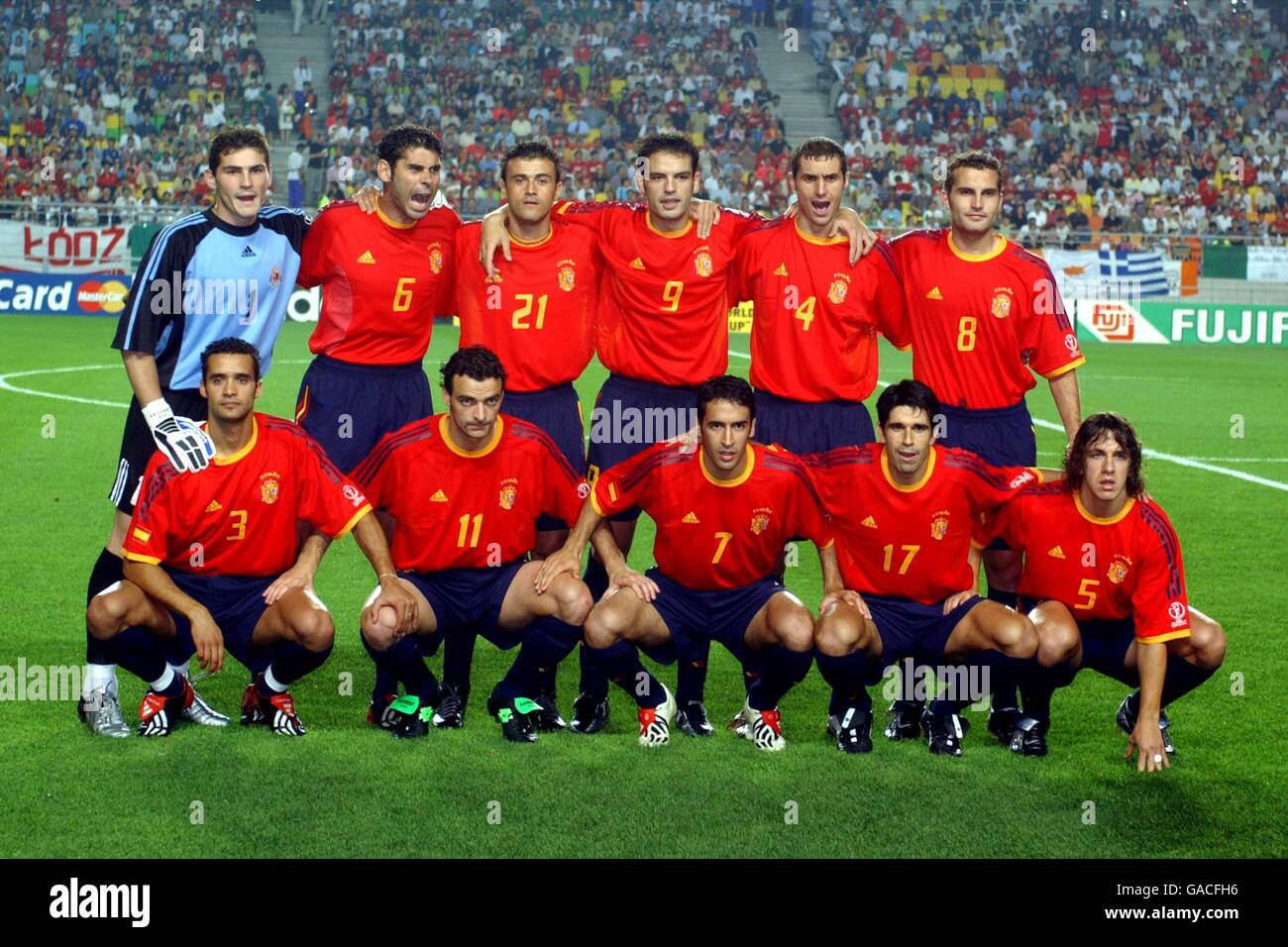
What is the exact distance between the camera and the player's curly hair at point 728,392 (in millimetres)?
5547

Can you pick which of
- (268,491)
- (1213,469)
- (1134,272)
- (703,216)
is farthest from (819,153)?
(1134,272)

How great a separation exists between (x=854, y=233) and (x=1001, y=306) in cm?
67

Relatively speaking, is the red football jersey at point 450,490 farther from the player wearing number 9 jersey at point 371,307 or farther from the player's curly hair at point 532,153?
the player's curly hair at point 532,153

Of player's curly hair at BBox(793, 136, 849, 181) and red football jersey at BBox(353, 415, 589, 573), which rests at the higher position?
player's curly hair at BBox(793, 136, 849, 181)

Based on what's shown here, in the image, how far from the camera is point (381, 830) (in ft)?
15.1

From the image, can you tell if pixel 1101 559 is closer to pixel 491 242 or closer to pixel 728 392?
pixel 728 392

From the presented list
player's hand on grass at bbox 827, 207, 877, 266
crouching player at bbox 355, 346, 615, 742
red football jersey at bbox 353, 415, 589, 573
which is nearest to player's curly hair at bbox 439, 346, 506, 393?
crouching player at bbox 355, 346, 615, 742

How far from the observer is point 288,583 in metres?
5.61

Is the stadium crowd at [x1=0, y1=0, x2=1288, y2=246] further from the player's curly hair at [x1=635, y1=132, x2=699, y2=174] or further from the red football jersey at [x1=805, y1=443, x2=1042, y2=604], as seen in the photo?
the red football jersey at [x1=805, y1=443, x2=1042, y2=604]

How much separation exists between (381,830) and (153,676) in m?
1.46

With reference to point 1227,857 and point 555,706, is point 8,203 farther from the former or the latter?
point 1227,857

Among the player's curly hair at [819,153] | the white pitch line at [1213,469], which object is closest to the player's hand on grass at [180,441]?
the player's curly hair at [819,153]

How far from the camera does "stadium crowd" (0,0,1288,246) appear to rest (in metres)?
30.0

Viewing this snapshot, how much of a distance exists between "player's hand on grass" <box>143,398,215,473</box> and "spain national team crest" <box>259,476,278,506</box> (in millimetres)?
210
